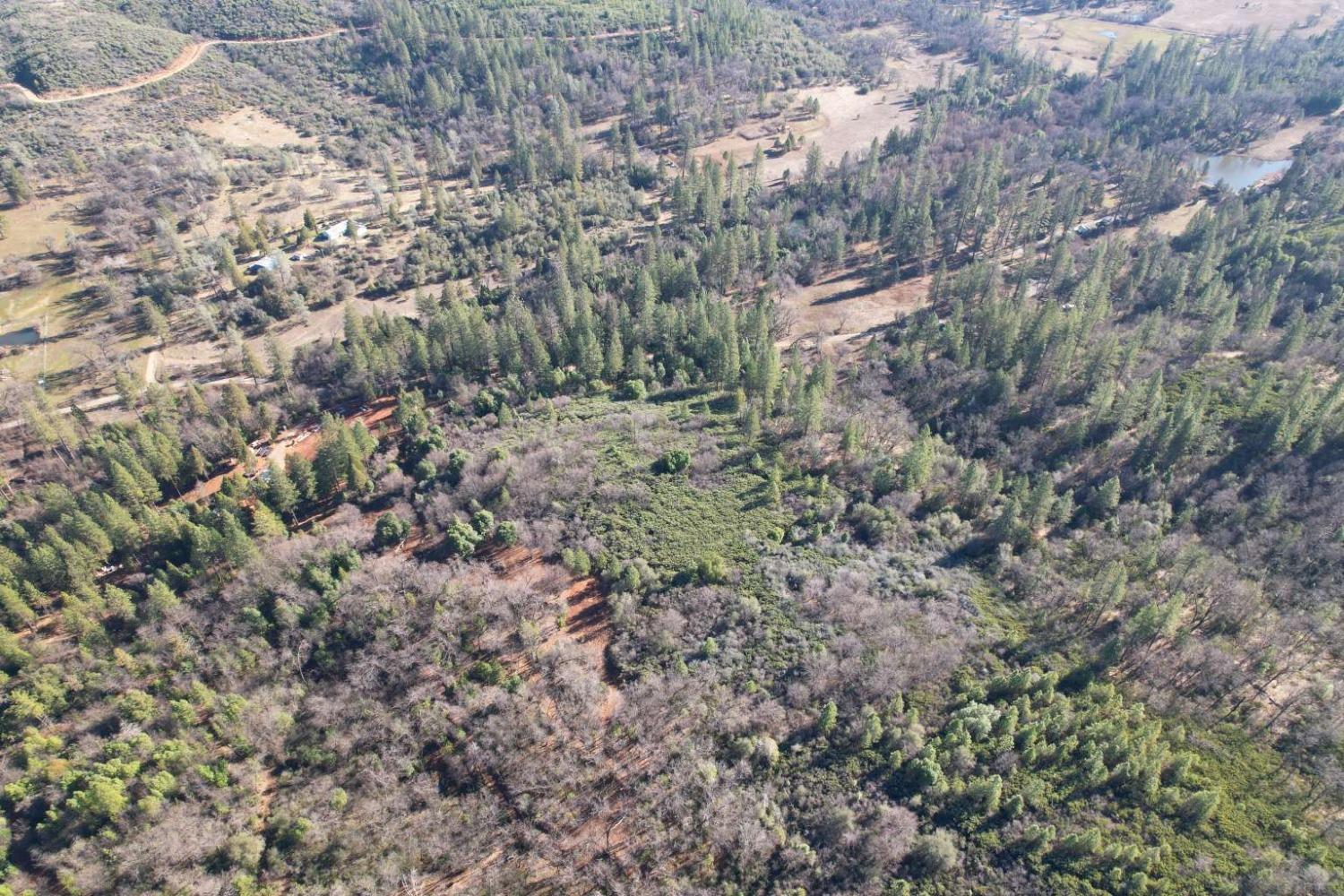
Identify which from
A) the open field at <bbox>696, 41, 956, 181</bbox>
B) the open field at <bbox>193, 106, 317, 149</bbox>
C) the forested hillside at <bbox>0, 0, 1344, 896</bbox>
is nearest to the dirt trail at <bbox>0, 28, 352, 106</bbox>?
the forested hillside at <bbox>0, 0, 1344, 896</bbox>

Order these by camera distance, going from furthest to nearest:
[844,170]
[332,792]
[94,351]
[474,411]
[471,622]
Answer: [844,170] → [94,351] → [474,411] → [471,622] → [332,792]

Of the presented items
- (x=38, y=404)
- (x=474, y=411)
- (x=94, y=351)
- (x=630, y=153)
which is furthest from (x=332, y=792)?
(x=630, y=153)

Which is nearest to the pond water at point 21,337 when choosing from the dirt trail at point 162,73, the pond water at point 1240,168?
the dirt trail at point 162,73

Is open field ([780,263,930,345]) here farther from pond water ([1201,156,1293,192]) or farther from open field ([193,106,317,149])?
open field ([193,106,317,149])

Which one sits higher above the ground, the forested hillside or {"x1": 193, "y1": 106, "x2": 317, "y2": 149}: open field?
{"x1": 193, "y1": 106, "x2": 317, "y2": 149}: open field

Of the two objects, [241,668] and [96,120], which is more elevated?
[96,120]

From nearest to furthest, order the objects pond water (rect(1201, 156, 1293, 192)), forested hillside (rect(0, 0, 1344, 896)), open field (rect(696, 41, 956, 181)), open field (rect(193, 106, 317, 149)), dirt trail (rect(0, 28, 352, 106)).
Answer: forested hillside (rect(0, 0, 1344, 896)), dirt trail (rect(0, 28, 352, 106)), open field (rect(193, 106, 317, 149)), pond water (rect(1201, 156, 1293, 192)), open field (rect(696, 41, 956, 181))

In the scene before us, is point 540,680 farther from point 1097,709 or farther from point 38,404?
point 38,404
